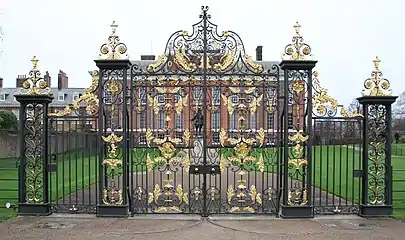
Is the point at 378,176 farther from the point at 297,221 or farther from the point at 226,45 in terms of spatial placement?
the point at 226,45

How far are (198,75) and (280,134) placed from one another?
6.52 feet

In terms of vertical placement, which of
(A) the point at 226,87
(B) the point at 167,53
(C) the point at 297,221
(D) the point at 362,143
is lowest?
(C) the point at 297,221

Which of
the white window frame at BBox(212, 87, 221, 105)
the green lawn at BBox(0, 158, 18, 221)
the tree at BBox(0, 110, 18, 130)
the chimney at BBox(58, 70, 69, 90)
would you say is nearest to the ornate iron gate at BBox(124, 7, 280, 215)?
the white window frame at BBox(212, 87, 221, 105)

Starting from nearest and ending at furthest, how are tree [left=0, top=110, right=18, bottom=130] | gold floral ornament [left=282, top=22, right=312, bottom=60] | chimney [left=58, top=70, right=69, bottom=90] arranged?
gold floral ornament [left=282, top=22, right=312, bottom=60] → tree [left=0, top=110, right=18, bottom=130] → chimney [left=58, top=70, right=69, bottom=90]

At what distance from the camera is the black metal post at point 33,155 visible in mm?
8406

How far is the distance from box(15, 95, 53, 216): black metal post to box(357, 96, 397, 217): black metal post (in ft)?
20.2

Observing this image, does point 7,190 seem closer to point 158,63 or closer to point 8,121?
point 158,63

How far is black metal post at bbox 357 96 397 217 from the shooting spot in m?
8.34

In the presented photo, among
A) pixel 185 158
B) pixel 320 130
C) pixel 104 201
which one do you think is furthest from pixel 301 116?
pixel 104 201

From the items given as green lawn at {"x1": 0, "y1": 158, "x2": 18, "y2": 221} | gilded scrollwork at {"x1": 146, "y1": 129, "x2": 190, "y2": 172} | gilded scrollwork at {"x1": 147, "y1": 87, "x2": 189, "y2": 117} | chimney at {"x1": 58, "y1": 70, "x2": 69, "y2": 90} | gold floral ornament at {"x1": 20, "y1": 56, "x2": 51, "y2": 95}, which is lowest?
green lawn at {"x1": 0, "y1": 158, "x2": 18, "y2": 221}

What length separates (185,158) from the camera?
8.43 meters

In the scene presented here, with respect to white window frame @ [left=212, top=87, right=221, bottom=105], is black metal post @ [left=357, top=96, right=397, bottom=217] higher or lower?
lower

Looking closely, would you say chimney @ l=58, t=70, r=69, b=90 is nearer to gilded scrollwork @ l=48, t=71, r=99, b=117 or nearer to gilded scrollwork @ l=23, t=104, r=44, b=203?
gilded scrollwork @ l=23, t=104, r=44, b=203

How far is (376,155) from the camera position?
8414mm
